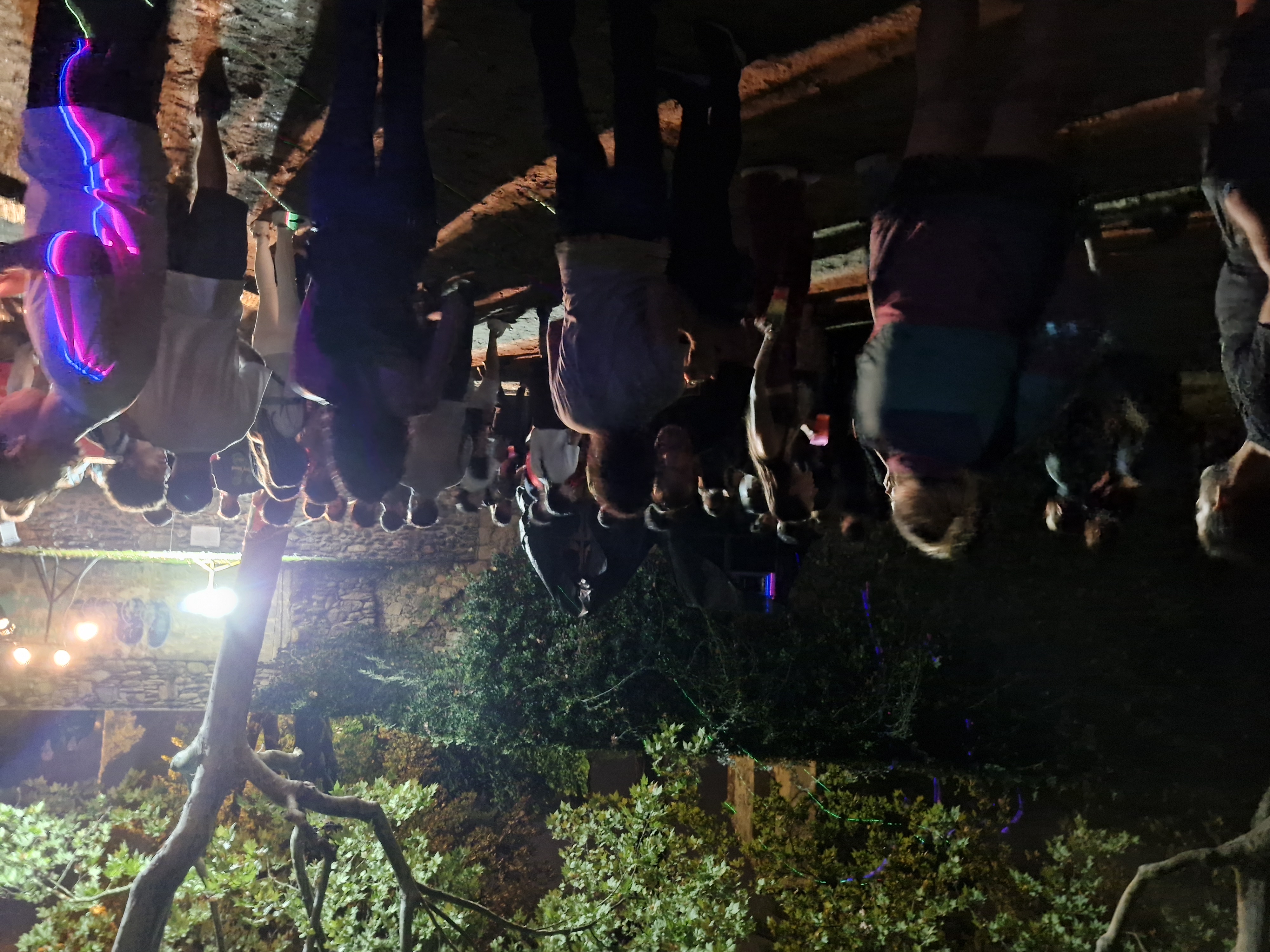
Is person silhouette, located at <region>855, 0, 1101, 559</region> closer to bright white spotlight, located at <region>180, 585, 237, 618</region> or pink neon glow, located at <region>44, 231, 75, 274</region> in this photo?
pink neon glow, located at <region>44, 231, 75, 274</region>

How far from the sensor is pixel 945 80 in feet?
3.25

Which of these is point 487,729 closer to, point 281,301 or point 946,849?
point 946,849

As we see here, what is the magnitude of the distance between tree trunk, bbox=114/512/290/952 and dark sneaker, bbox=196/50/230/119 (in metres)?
2.62

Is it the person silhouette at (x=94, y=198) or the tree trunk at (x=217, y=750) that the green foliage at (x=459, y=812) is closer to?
the tree trunk at (x=217, y=750)

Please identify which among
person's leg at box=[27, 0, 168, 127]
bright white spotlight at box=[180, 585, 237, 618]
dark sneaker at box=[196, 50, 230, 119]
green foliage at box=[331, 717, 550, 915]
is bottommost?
green foliage at box=[331, 717, 550, 915]

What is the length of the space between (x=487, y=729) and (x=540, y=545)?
326 centimetres

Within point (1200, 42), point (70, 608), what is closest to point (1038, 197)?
point (1200, 42)

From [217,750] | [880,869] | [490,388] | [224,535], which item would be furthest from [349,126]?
[224,535]

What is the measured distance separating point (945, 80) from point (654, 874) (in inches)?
183

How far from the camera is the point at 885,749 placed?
435 centimetres

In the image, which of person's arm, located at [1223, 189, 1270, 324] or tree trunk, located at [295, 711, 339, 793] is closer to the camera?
person's arm, located at [1223, 189, 1270, 324]

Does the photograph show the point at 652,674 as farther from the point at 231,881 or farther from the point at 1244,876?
the point at 1244,876

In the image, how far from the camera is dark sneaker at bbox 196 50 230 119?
173 centimetres

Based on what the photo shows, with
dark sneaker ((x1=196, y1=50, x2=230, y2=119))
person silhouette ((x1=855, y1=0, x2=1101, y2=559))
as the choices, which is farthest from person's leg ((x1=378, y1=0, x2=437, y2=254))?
person silhouette ((x1=855, y1=0, x2=1101, y2=559))
